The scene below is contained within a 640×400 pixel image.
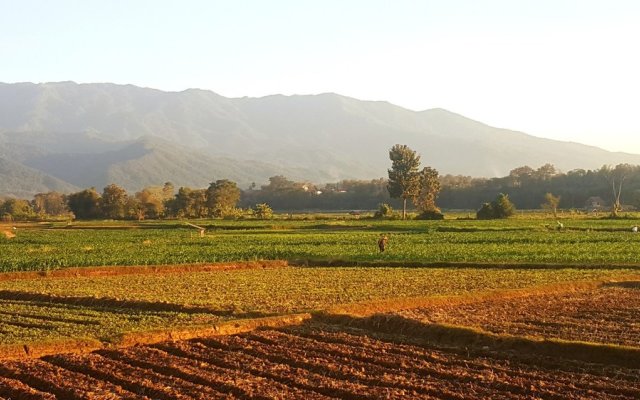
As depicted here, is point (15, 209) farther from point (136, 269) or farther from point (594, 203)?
point (594, 203)

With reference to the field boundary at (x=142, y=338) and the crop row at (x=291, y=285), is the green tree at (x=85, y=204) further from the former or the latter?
the field boundary at (x=142, y=338)

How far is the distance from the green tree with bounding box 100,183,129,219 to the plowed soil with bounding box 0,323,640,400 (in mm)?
95839

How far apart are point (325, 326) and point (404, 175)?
7694 cm

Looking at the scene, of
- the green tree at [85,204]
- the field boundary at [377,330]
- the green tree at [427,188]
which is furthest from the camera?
the green tree at [85,204]

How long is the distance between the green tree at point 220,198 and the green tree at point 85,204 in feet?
53.7

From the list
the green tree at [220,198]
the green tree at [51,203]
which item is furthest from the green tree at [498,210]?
the green tree at [51,203]

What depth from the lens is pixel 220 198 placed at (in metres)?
114

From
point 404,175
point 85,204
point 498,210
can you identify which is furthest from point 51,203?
point 498,210

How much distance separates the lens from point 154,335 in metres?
17.2

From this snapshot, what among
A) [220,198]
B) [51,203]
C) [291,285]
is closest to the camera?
[291,285]

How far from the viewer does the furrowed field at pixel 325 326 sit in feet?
42.0

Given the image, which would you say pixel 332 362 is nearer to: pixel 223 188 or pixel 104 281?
pixel 104 281

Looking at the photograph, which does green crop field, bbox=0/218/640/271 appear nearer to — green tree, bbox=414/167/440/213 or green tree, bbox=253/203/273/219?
green tree, bbox=253/203/273/219

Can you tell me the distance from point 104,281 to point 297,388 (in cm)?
2107
